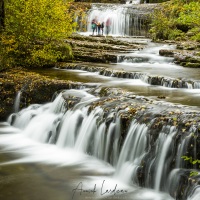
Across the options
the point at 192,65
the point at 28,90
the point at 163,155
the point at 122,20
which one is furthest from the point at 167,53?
the point at 122,20

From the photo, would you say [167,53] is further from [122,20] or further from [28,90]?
[122,20]

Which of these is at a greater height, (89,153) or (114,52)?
(114,52)

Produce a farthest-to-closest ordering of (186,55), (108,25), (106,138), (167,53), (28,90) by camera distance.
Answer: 1. (108,25)
2. (167,53)
3. (186,55)
4. (28,90)
5. (106,138)

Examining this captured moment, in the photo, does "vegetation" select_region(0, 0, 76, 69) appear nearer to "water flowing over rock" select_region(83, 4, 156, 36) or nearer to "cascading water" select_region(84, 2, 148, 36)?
"cascading water" select_region(84, 2, 148, 36)

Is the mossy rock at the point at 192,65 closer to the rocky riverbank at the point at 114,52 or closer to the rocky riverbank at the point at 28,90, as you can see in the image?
the rocky riverbank at the point at 114,52

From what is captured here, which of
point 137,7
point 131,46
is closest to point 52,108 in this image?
point 131,46

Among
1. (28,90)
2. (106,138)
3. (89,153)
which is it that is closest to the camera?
(106,138)

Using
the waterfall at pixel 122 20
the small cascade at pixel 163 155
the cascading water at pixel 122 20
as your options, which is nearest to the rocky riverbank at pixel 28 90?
the small cascade at pixel 163 155

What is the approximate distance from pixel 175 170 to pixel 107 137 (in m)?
2.23

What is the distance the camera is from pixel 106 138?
849cm

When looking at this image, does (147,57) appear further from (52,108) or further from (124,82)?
(52,108)

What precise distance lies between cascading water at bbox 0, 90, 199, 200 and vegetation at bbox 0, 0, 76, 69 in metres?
4.64

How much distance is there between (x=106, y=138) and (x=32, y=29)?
29.7 ft

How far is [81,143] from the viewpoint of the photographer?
30.3 feet
